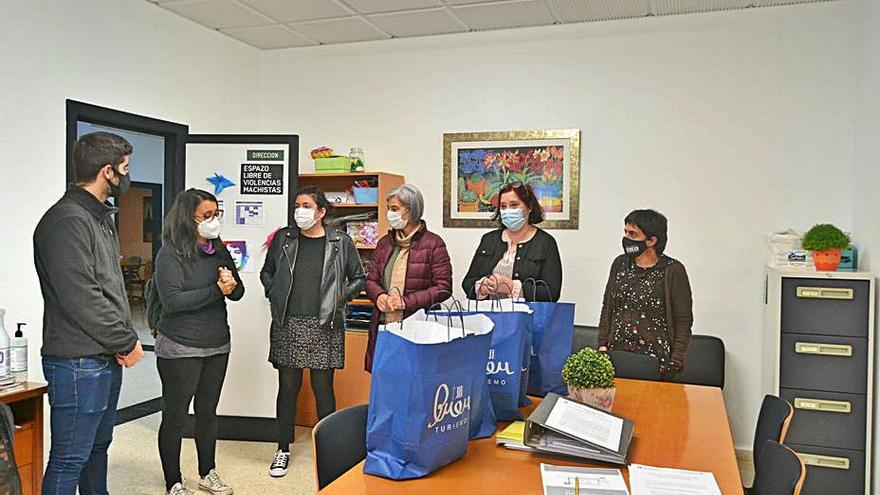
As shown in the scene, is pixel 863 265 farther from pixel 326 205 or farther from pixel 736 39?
pixel 326 205

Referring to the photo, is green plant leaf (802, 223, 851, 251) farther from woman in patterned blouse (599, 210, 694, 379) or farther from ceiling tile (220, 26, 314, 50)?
ceiling tile (220, 26, 314, 50)

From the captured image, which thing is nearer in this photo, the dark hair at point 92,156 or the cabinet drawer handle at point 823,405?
the dark hair at point 92,156

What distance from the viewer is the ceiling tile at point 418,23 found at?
4.69 meters

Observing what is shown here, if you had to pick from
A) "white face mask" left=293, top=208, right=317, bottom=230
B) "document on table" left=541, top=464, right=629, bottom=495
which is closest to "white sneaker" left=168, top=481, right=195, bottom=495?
"white face mask" left=293, top=208, right=317, bottom=230

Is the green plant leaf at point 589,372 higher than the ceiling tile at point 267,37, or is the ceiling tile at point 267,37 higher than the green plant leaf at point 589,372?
the ceiling tile at point 267,37

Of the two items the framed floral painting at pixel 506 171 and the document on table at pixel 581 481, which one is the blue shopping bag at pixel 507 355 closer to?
the document on table at pixel 581 481

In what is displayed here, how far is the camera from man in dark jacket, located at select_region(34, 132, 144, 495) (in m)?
2.63

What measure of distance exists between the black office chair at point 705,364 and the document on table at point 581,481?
8.98ft

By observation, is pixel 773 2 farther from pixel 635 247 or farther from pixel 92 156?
pixel 92 156

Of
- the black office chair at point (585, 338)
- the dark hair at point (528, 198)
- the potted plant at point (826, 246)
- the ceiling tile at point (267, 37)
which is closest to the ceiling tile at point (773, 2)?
the potted plant at point (826, 246)

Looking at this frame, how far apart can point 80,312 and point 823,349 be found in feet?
11.4

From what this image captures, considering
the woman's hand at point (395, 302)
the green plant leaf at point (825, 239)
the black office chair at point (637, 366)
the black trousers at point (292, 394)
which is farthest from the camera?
the black trousers at point (292, 394)

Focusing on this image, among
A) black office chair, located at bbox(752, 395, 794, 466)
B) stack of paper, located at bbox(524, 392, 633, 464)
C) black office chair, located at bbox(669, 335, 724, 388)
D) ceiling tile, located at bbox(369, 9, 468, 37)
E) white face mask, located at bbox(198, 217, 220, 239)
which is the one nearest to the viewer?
stack of paper, located at bbox(524, 392, 633, 464)

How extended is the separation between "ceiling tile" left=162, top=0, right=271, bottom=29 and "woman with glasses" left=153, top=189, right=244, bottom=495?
159 centimetres
